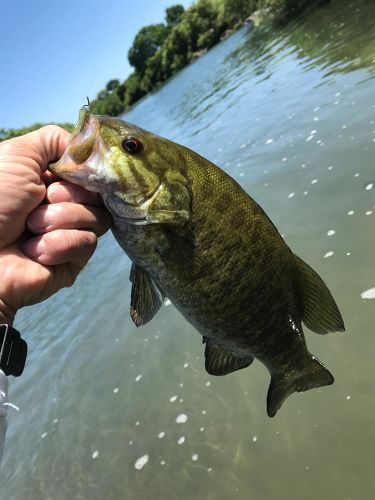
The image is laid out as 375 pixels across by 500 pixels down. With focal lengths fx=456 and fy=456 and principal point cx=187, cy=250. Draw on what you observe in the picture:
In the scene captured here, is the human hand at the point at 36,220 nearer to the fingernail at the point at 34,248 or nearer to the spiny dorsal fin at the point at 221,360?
the fingernail at the point at 34,248

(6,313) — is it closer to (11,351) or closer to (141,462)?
(11,351)

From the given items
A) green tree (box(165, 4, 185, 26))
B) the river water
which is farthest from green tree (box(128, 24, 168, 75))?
the river water

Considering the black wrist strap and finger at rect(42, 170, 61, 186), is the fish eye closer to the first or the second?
finger at rect(42, 170, 61, 186)

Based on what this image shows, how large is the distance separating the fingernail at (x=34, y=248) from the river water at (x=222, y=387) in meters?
3.63

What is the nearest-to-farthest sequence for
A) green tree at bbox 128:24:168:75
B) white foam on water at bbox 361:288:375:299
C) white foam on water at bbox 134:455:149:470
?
white foam on water at bbox 134:455:149:470 → white foam on water at bbox 361:288:375:299 → green tree at bbox 128:24:168:75

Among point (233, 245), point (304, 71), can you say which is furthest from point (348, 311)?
point (304, 71)

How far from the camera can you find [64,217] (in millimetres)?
2428

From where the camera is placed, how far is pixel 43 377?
30.3 ft

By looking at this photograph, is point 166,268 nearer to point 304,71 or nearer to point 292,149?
point 292,149

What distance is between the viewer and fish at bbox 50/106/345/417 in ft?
7.85

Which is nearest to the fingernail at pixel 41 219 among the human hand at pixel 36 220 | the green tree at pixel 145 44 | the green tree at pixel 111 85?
the human hand at pixel 36 220

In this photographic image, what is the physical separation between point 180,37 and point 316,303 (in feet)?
275

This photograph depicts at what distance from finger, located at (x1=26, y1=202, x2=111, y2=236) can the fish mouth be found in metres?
0.15

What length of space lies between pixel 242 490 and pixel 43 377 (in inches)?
222
